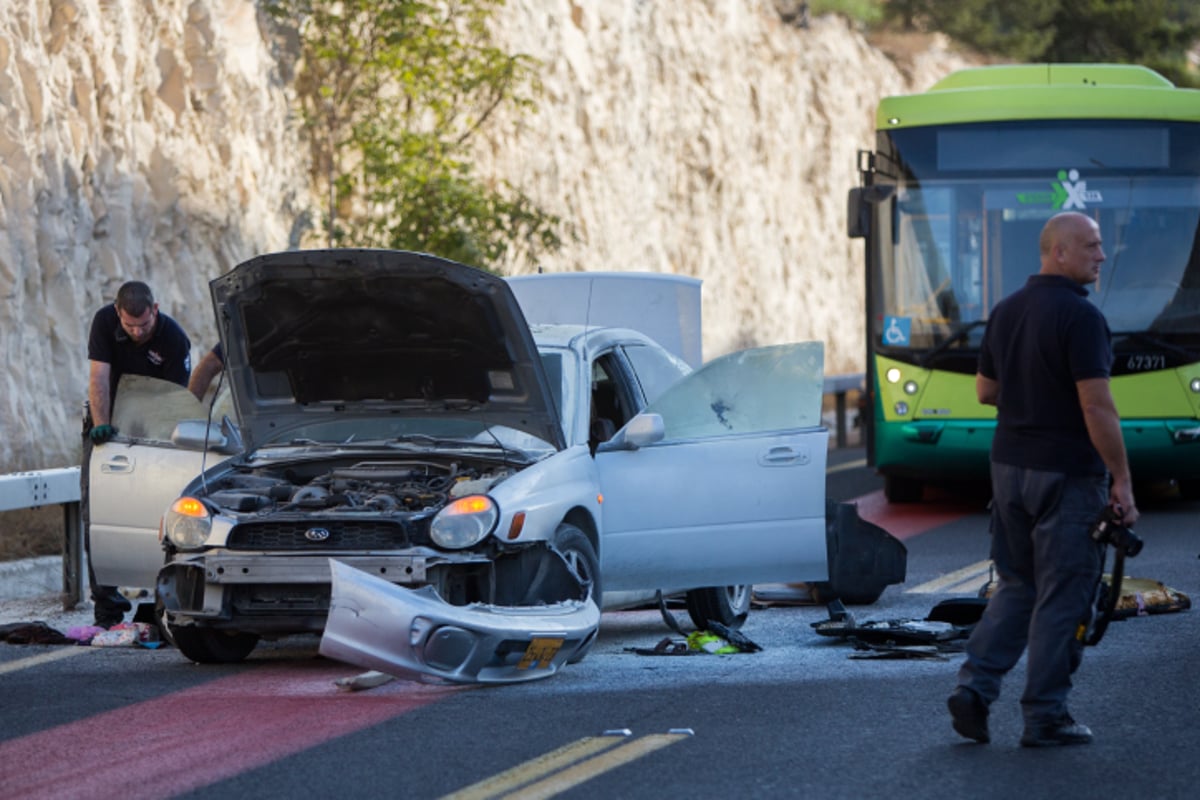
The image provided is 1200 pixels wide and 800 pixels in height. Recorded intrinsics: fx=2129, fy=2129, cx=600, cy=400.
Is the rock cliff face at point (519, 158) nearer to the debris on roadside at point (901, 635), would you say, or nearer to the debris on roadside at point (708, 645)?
the debris on roadside at point (708, 645)

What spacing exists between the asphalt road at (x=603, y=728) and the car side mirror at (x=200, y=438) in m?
1.06

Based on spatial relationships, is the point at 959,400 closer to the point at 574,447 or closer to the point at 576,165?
the point at 574,447

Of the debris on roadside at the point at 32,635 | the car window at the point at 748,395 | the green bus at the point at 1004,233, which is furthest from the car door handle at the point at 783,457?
the green bus at the point at 1004,233

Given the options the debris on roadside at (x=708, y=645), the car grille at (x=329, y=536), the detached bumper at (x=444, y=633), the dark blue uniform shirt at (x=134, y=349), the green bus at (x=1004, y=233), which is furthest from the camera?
the green bus at (x=1004, y=233)

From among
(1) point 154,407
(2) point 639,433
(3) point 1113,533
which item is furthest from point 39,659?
(3) point 1113,533

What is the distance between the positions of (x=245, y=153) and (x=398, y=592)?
15371 mm

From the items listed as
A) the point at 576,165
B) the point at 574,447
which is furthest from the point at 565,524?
the point at 576,165

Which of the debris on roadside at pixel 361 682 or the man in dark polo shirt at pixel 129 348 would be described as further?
the man in dark polo shirt at pixel 129 348

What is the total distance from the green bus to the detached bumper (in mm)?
9237

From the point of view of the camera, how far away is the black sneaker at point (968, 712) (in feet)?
24.6

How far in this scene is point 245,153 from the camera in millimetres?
23406

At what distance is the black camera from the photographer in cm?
736

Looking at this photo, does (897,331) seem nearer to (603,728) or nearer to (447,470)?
(447,470)

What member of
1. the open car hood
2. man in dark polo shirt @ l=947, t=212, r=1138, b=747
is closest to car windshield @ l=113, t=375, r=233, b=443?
the open car hood
